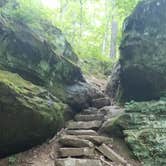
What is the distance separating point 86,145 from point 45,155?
3.27 feet

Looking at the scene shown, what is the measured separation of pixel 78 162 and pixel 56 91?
301cm

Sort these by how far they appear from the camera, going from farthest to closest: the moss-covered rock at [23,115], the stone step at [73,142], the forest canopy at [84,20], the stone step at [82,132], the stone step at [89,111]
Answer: the forest canopy at [84,20]
the stone step at [89,111]
the stone step at [82,132]
the stone step at [73,142]
the moss-covered rock at [23,115]

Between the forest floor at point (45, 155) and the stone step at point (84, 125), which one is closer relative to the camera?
the forest floor at point (45, 155)

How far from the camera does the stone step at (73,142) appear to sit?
6.57 metres

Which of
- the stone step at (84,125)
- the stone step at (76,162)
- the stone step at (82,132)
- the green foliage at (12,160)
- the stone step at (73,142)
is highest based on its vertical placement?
the stone step at (84,125)

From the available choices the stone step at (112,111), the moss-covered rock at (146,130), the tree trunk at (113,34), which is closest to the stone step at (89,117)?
the stone step at (112,111)

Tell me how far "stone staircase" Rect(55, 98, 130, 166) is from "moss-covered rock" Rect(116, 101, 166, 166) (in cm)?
53

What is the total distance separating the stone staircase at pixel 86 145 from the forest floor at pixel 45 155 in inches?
5.0

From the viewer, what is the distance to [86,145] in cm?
654

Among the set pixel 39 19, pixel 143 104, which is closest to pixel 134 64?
pixel 143 104

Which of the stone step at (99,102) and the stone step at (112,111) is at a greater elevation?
the stone step at (99,102)

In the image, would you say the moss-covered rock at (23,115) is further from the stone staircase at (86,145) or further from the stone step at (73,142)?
the stone staircase at (86,145)

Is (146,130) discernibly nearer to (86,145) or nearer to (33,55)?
(86,145)

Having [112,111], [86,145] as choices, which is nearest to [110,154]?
[86,145]
